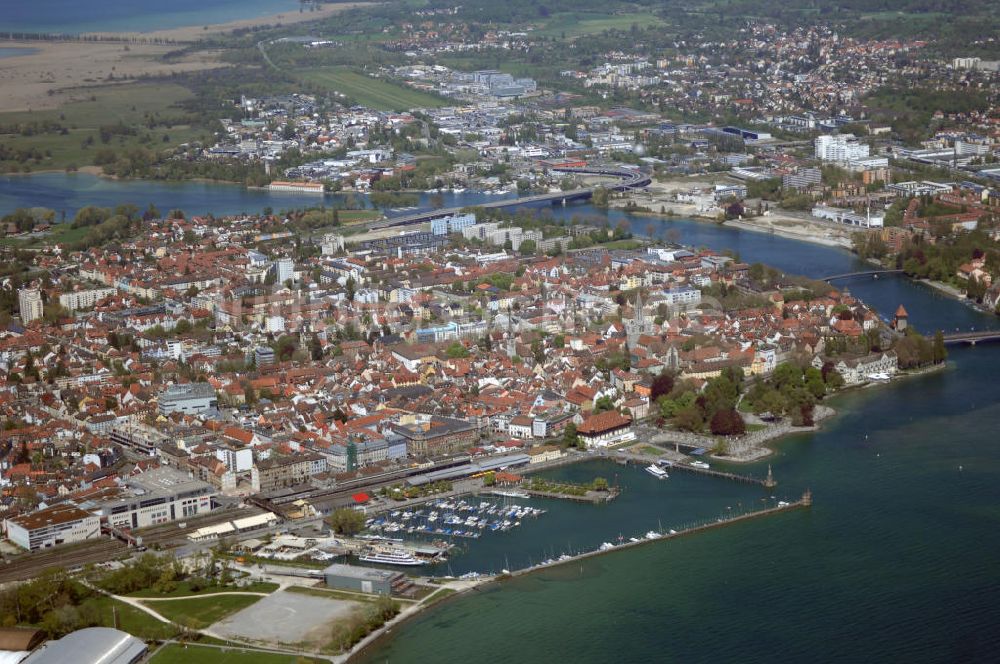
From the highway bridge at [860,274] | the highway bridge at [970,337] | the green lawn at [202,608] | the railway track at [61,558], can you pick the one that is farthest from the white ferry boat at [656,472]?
the highway bridge at [860,274]

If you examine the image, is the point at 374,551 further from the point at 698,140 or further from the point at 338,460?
the point at 698,140

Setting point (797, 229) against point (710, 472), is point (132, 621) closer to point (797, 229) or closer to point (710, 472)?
point (710, 472)

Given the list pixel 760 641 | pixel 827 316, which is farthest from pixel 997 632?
pixel 827 316

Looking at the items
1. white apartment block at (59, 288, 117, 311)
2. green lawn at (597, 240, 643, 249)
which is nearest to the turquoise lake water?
green lawn at (597, 240, 643, 249)

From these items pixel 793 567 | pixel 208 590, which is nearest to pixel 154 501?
pixel 208 590

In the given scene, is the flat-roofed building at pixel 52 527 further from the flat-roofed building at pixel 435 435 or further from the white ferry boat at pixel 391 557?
the flat-roofed building at pixel 435 435
